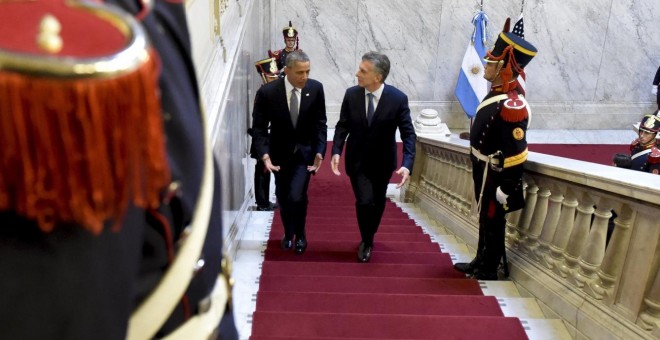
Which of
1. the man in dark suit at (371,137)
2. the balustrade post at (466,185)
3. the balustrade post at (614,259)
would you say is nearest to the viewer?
the balustrade post at (614,259)

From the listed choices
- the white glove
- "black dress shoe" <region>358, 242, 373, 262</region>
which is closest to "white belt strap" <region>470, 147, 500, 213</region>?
the white glove

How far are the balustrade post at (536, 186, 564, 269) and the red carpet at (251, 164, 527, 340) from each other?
380 millimetres

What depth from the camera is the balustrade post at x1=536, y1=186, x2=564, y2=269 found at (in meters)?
2.88

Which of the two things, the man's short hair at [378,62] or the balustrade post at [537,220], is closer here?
the balustrade post at [537,220]

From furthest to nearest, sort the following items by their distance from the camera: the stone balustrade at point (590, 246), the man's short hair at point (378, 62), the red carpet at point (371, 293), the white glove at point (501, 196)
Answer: the man's short hair at point (378, 62) → the white glove at point (501, 196) → the red carpet at point (371, 293) → the stone balustrade at point (590, 246)

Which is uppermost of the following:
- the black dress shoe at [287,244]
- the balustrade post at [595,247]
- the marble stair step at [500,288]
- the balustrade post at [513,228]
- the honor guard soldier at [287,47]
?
the honor guard soldier at [287,47]

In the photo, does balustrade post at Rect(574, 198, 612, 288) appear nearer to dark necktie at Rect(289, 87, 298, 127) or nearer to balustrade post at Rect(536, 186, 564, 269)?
balustrade post at Rect(536, 186, 564, 269)

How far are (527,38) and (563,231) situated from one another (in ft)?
24.1

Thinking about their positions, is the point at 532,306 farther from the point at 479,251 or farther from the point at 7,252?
the point at 7,252

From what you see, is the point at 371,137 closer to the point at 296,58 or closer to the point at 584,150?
the point at 296,58

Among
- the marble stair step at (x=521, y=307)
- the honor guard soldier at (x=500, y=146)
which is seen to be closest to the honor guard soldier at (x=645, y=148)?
the honor guard soldier at (x=500, y=146)

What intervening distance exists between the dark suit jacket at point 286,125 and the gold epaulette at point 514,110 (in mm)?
1347

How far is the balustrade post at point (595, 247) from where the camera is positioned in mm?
2453

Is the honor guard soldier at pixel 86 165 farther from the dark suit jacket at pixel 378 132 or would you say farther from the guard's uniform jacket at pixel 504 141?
the dark suit jacket at pixel 378 132
